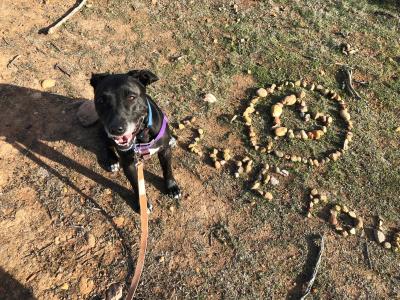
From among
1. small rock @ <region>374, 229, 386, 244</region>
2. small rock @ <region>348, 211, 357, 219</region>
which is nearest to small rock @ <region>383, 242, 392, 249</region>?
small rock @ <region>374, 229, 386, 244</region>

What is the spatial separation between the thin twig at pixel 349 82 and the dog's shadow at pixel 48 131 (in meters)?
3.54

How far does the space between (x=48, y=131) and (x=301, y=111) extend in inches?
152

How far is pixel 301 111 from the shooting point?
593 cm

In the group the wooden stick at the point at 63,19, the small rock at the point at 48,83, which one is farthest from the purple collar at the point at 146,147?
the wooden stick at the point at 63,19

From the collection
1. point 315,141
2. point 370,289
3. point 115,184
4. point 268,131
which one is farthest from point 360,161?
point 115,184

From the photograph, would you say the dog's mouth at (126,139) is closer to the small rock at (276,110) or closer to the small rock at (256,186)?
the small rock at (256,186)

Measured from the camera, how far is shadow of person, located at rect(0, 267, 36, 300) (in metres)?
4.11

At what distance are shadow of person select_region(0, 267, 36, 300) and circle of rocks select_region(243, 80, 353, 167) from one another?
345cm

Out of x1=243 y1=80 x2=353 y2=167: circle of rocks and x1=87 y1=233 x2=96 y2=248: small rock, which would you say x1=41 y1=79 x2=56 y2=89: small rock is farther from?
x1=243 y1=80 x2=353 y2=167: circle of rocks

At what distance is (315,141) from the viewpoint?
5680 mm

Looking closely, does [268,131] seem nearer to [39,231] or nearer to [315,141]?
[315,141]

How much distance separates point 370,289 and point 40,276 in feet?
12.5

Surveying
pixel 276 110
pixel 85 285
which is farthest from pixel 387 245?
pixel 85 285

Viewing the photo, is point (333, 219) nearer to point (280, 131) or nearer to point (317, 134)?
point (317, 134)
